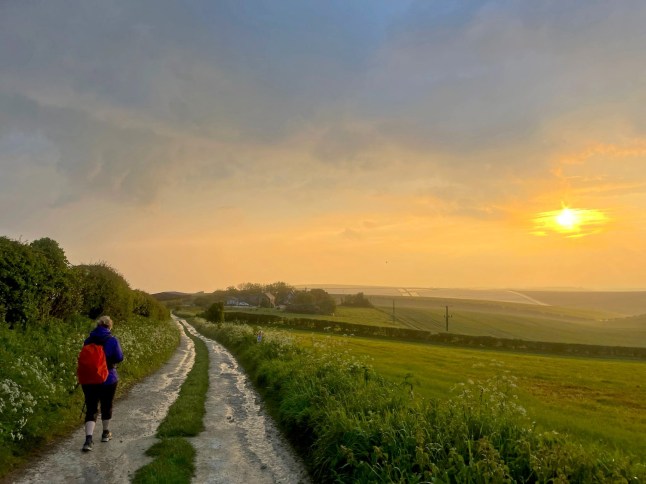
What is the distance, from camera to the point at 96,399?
10.3 metres

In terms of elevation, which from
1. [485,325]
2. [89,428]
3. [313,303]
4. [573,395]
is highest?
[313,303]

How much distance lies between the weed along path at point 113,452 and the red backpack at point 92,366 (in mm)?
1390

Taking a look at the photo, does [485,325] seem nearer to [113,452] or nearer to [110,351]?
[110,351]

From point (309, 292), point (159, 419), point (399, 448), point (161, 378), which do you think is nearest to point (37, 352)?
point (159, 419)

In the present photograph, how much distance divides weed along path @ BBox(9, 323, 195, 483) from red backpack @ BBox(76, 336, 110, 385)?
139 centimetres

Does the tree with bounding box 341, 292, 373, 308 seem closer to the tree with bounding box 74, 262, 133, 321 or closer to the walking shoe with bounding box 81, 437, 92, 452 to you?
the tree with bounding box 74, 262, 133, 321

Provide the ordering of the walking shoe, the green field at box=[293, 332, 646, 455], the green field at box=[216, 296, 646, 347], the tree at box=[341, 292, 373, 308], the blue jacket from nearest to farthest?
1. the walking shoe
2. the blue jacket
3. the green field at box=[293, 332, 646, 455]
4. the green field at box=[216, 296, 646, 347]
5. the tree at box=[341, 292, 373, 308]

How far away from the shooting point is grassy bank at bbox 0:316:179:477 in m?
9.33

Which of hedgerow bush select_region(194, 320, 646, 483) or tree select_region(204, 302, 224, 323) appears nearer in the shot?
hedgerow bush select_region(194, 320, 646, 483)

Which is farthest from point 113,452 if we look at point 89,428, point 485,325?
point 485,325

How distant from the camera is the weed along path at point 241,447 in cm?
874

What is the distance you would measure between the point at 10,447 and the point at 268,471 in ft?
16.3

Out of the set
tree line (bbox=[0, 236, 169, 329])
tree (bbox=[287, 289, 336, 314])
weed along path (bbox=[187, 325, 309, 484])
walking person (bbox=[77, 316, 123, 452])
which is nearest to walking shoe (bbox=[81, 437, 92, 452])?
walking person (bbox=[77, 316, 123, 452])

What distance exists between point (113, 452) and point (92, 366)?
1.86 m
